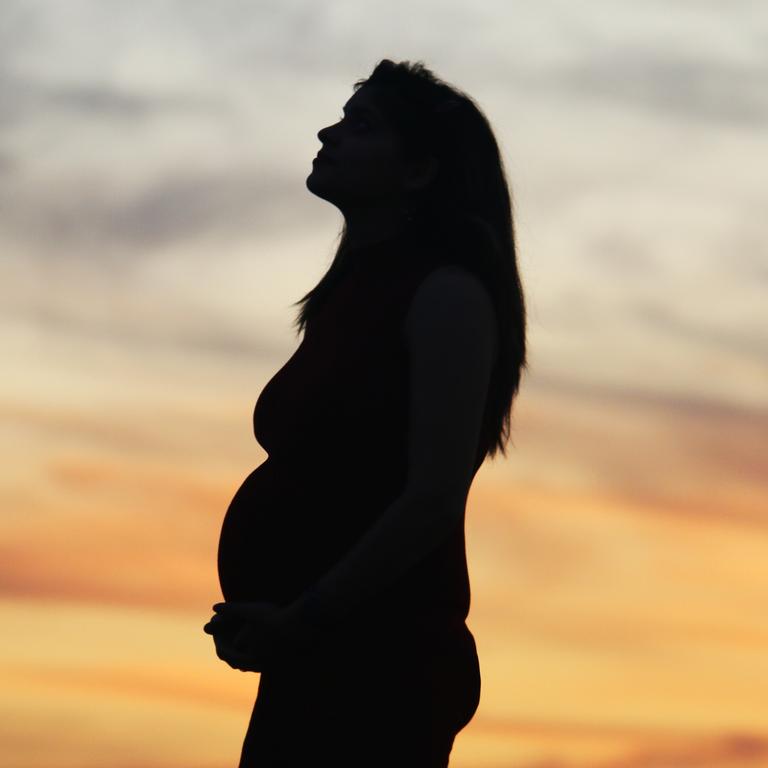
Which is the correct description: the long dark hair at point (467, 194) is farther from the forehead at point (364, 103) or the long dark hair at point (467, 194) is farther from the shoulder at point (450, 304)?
the shoulder at point (450, 304)

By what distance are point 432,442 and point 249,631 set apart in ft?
2.15

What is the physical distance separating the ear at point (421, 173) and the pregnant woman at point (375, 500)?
0.09 meters

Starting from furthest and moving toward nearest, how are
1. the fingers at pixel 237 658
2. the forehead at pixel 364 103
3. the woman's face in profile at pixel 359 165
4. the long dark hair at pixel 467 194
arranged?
the forehead at pixel 364 103, the woman's face in profile at pixel 359 165, the long dark hair at pixel 467 194, the fingers at pixel 237 658

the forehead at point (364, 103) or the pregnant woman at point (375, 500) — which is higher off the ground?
the forehead at point (364, 103)

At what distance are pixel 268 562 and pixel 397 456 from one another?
448 mm

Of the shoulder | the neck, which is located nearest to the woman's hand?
the shoulder

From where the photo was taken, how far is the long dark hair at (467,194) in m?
4.40

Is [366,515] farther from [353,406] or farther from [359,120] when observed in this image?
[359,120]

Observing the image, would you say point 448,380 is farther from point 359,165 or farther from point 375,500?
point 359,165

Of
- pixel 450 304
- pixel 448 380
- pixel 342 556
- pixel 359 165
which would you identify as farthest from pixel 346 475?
pixel 359 165

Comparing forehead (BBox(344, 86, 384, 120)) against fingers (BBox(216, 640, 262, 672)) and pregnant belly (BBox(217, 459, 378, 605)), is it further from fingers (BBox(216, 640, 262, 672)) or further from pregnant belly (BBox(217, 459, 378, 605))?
fingers (BBox(216, 640, 262, 672))

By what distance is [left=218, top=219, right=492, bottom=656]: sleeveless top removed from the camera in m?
4.18

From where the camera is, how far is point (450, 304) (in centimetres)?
413

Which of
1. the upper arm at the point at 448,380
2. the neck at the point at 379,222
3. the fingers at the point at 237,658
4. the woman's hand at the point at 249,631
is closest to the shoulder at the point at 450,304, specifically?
the upper arm at the point at 448,380
